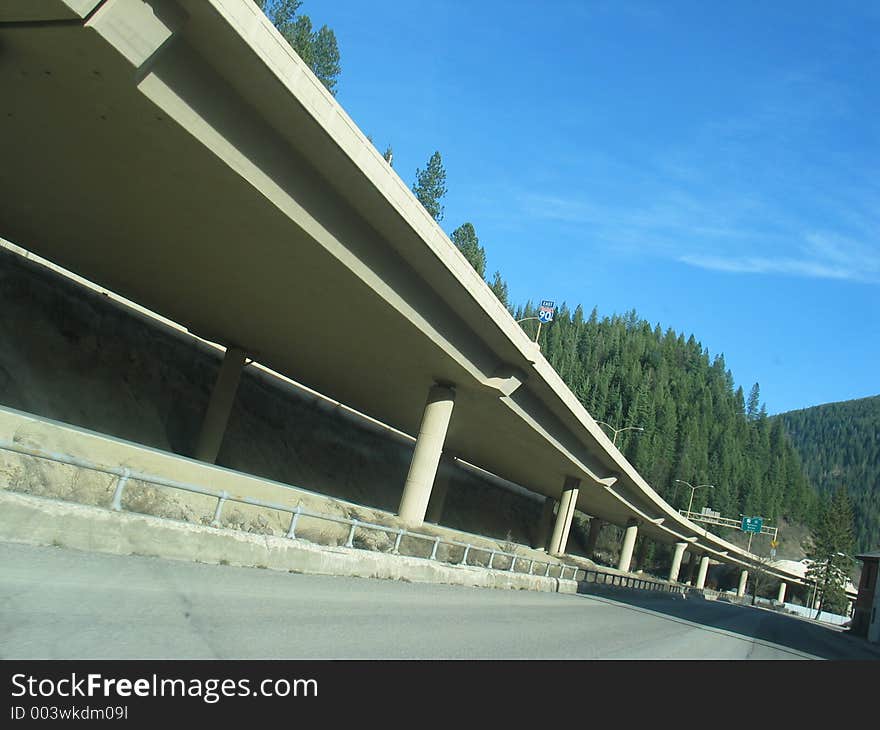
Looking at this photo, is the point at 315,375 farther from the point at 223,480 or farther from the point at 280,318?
the point at 223,480

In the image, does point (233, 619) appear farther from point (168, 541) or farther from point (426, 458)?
point (426, 458)

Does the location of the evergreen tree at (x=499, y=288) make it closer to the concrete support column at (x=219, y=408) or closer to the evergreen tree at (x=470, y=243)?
the evergreen tree at (x=470, y=243)

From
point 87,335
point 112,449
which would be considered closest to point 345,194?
point 112,449

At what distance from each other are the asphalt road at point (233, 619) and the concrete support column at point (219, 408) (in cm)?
1990

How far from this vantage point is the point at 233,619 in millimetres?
Result: 8523

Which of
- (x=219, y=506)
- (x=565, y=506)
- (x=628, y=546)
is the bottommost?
(x=219, y=506)

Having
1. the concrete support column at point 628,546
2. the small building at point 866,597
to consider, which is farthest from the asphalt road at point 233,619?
the concrete support column at point 628,546

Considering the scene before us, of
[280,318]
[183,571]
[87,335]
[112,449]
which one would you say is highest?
[280,318]

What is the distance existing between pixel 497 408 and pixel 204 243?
1441 cm

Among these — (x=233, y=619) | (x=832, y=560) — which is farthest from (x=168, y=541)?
(x=832, y=560)

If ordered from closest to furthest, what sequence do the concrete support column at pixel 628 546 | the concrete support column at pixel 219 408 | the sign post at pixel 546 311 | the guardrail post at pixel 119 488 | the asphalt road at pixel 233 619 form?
the asphalt road at pixel 233 619 → the guardrail post at pixel 119 488 → the concrete support column at pixel 219 408 → the sign post at pixel 546 311 → the concrete support column at pixel 628 546

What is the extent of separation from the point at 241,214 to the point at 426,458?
479 inches

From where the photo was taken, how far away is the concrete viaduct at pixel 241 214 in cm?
1318
